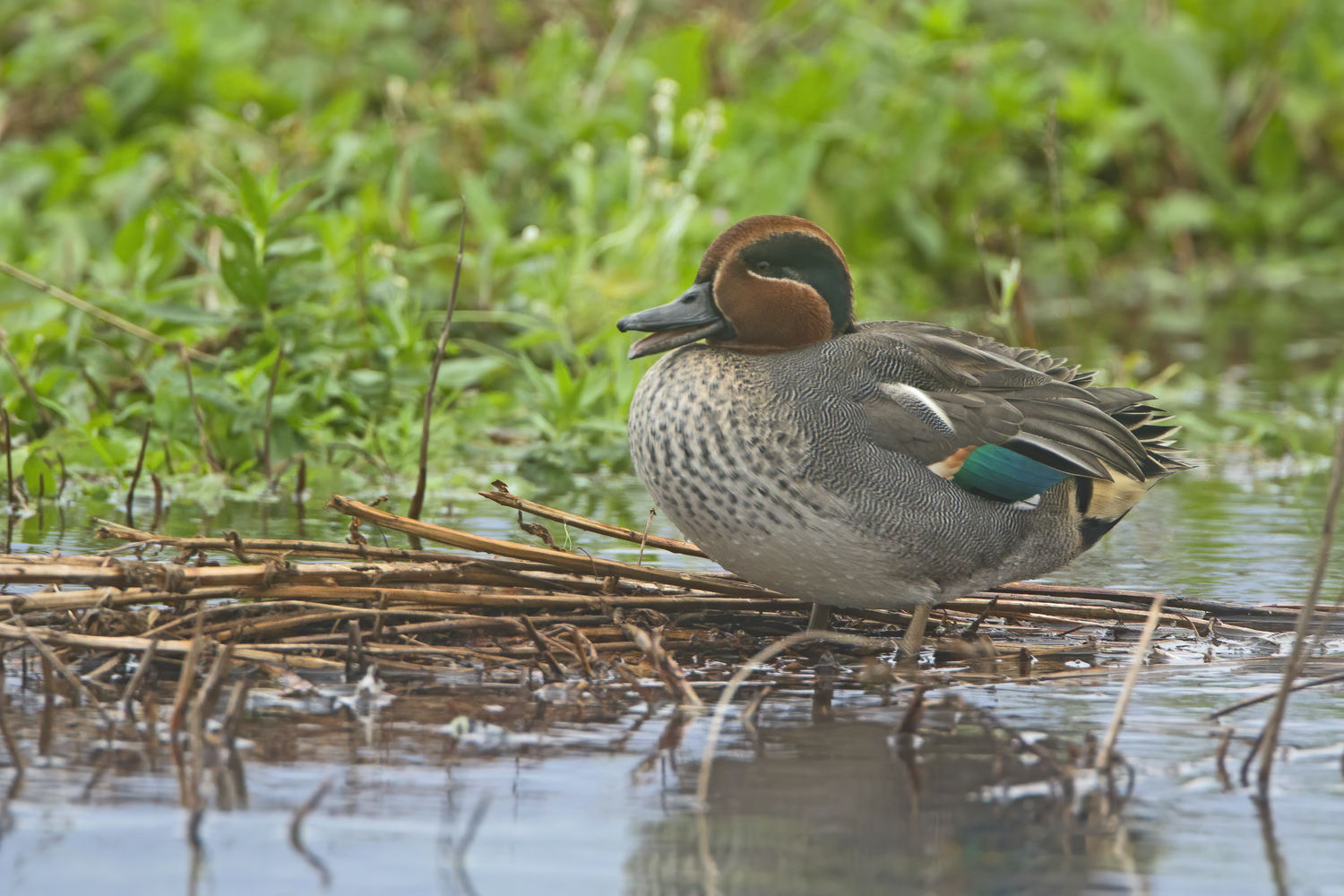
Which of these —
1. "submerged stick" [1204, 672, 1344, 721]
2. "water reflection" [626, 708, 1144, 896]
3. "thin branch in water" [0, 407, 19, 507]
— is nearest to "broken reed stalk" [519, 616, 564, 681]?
"water reflection" [626, 708, 1144, 896]

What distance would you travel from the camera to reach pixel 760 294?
393cm

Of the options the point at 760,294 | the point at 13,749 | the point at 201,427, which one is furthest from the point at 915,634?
the point at 201,427

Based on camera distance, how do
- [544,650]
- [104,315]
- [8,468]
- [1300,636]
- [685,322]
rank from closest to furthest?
[1300,636] → [544,650] → [685,322] → [8,468] → [104,315]

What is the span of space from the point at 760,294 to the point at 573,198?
5.21 m

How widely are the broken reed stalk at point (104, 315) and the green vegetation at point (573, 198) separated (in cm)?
6

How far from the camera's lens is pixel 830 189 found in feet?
32.4

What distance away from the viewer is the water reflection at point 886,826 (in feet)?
8.51

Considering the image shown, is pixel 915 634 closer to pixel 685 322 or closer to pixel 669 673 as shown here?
pixel 669 673

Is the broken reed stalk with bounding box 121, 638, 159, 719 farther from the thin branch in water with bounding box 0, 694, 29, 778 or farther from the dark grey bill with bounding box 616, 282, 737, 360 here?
the dark grey bill with bounding box 616, 282, 737, 360

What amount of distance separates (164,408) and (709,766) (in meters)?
3.26

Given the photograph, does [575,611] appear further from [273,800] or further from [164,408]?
[164,408]

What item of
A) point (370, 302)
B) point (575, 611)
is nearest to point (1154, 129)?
point (370, 302)

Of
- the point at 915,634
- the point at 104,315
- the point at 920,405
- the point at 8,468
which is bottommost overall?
the point at 915,634

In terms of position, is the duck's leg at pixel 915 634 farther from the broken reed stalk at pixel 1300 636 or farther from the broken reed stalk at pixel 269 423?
the broken reed stalk at pixel 269 423
